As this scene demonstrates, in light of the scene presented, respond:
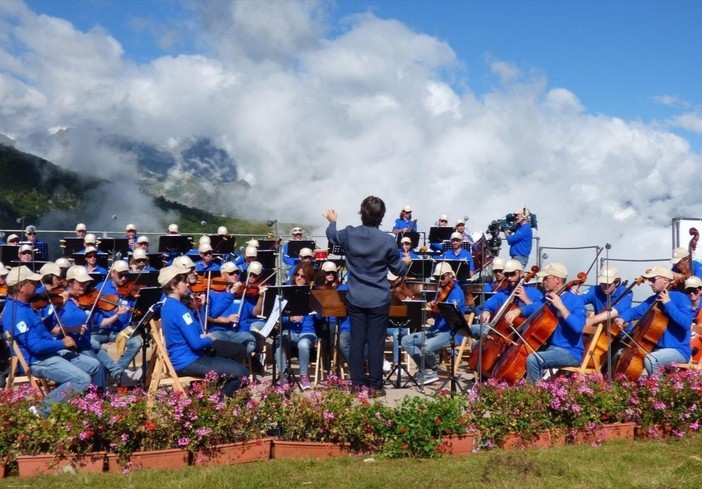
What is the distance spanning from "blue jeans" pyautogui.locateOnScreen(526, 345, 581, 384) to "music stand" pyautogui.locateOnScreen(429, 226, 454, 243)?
19.8 ft

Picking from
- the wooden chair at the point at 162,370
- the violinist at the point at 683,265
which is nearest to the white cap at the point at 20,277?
the wooden chair at the point at 162,370

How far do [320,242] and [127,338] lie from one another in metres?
7.71

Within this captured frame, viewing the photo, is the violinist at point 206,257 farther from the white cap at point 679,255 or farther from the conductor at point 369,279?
the white cap at point 679,255

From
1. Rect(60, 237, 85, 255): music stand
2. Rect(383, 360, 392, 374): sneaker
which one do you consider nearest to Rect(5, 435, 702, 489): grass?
Rect(383, 360, 392, 374): sneaker

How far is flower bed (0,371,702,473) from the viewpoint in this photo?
5.41 m

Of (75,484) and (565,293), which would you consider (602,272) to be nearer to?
(565,293)

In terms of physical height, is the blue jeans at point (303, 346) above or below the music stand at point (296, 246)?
below

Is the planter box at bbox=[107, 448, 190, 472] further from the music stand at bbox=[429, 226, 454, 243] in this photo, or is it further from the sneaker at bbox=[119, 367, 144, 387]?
the music stand at bbox=[429, 226, 454, 243]

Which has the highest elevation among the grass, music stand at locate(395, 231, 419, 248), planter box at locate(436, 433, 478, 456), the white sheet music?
music stand at locate(395, 231, 419, 248)

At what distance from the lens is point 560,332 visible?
7.89 m

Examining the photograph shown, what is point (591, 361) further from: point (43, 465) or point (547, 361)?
point (43, 465)

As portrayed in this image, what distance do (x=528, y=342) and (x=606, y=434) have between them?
1.68m

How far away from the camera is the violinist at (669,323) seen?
25.0 ft

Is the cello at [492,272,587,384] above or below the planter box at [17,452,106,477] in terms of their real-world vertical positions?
above
